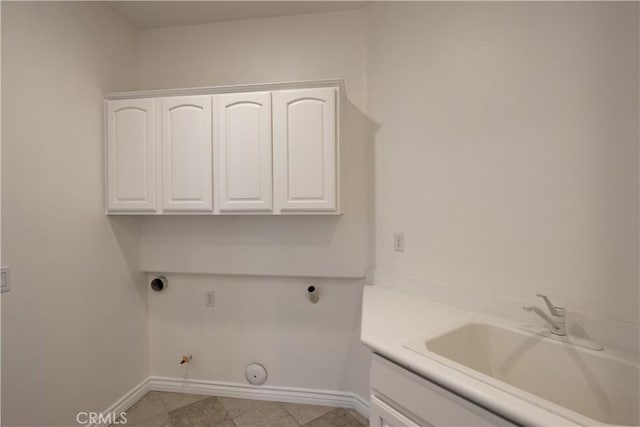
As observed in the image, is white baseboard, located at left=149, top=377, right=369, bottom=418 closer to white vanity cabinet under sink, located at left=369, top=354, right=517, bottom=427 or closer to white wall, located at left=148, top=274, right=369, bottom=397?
white wall, located at left=148, top=274, right=369, bottom=397

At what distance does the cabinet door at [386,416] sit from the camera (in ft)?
3.10

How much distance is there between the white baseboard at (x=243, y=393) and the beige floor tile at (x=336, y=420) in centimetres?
7

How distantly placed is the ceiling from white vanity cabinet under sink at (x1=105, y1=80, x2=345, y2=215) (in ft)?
2.23

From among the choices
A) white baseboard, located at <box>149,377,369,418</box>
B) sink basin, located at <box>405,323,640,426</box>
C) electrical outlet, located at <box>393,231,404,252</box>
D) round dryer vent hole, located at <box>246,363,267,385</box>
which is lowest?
white baseboard, located at <box>149,377,369,418</box>

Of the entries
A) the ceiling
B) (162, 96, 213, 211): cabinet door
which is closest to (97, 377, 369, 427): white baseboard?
(162, 96, 213, 211): cabinet door

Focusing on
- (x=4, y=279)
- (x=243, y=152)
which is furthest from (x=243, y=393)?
(x=243, y=152)

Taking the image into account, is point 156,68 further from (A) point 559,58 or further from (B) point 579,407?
(B) point 579,407

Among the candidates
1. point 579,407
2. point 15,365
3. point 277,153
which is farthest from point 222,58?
point 579,407

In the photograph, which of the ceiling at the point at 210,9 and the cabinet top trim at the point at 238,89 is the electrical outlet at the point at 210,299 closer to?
the cabinet top trim at the point at 238,89

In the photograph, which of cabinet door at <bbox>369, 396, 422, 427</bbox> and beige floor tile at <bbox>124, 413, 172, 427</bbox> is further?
beige floor tile at <bbox>124, 413, 172, 427</bbox>

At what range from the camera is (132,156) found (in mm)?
1817

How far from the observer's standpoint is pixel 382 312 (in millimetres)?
1348

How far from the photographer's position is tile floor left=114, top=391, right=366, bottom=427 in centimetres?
181

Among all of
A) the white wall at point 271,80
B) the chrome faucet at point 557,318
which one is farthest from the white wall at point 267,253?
the chrome faucet at point 557,318
